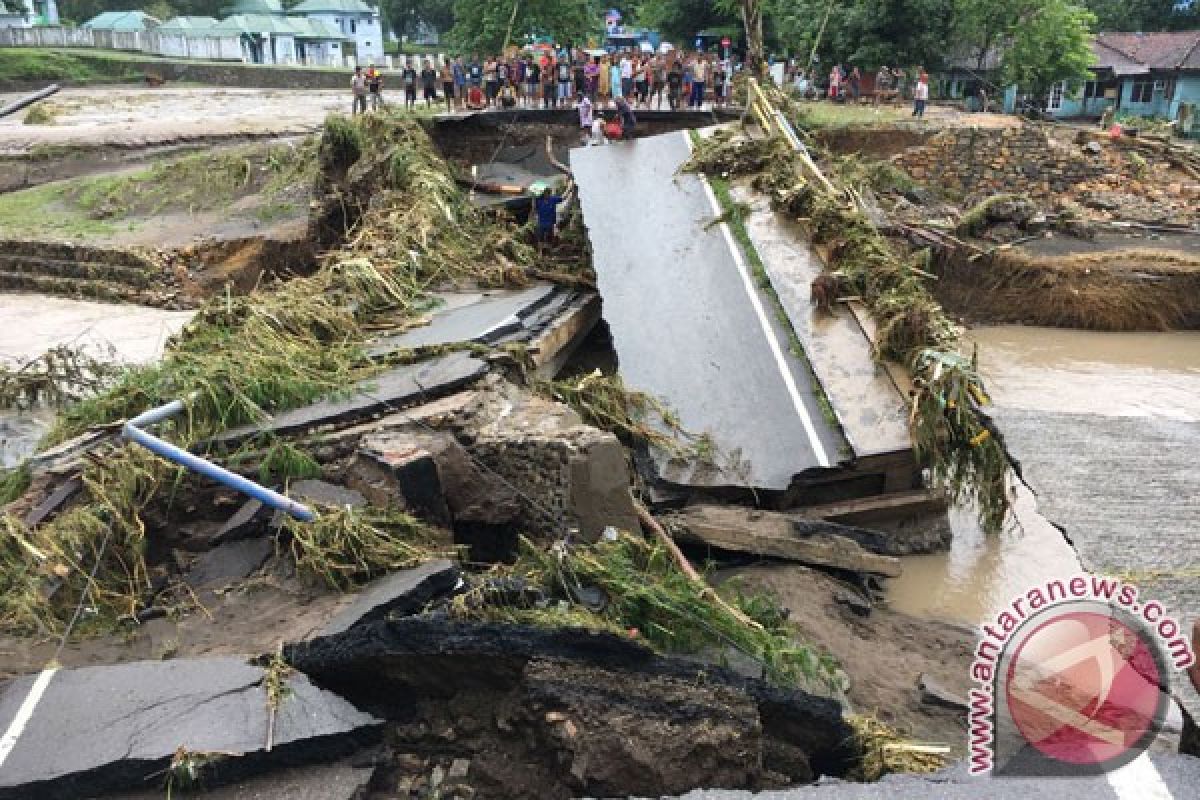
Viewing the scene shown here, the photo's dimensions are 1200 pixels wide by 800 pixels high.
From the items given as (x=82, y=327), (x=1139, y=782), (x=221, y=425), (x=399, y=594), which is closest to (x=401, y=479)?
(x=399, y=594)

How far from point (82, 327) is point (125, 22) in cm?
4251

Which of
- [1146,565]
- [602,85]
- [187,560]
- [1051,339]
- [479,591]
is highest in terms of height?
[602,85]

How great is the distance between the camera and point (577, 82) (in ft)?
55.8

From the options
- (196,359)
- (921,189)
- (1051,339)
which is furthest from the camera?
(921,189)

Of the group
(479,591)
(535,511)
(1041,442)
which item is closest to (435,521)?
(535,511)

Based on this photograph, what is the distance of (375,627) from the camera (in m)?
3.84

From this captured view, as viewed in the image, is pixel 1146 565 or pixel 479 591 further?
pixel 479 591

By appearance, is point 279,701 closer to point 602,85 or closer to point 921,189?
point 602,85

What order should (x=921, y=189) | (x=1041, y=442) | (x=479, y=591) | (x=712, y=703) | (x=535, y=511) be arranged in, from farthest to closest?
(x=921, y=189), (x=535, y=511), (x=1041, y=442), (x=479, y=591), (x=712, y=703)

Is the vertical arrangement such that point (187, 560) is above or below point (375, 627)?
below

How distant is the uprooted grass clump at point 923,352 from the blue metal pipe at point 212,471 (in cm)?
381

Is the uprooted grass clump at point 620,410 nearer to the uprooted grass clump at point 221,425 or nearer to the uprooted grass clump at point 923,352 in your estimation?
the uprooted grass clump at point 221,425

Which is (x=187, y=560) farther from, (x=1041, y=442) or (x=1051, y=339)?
(x=1051, y=339)

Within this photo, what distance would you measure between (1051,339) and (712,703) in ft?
41.3
